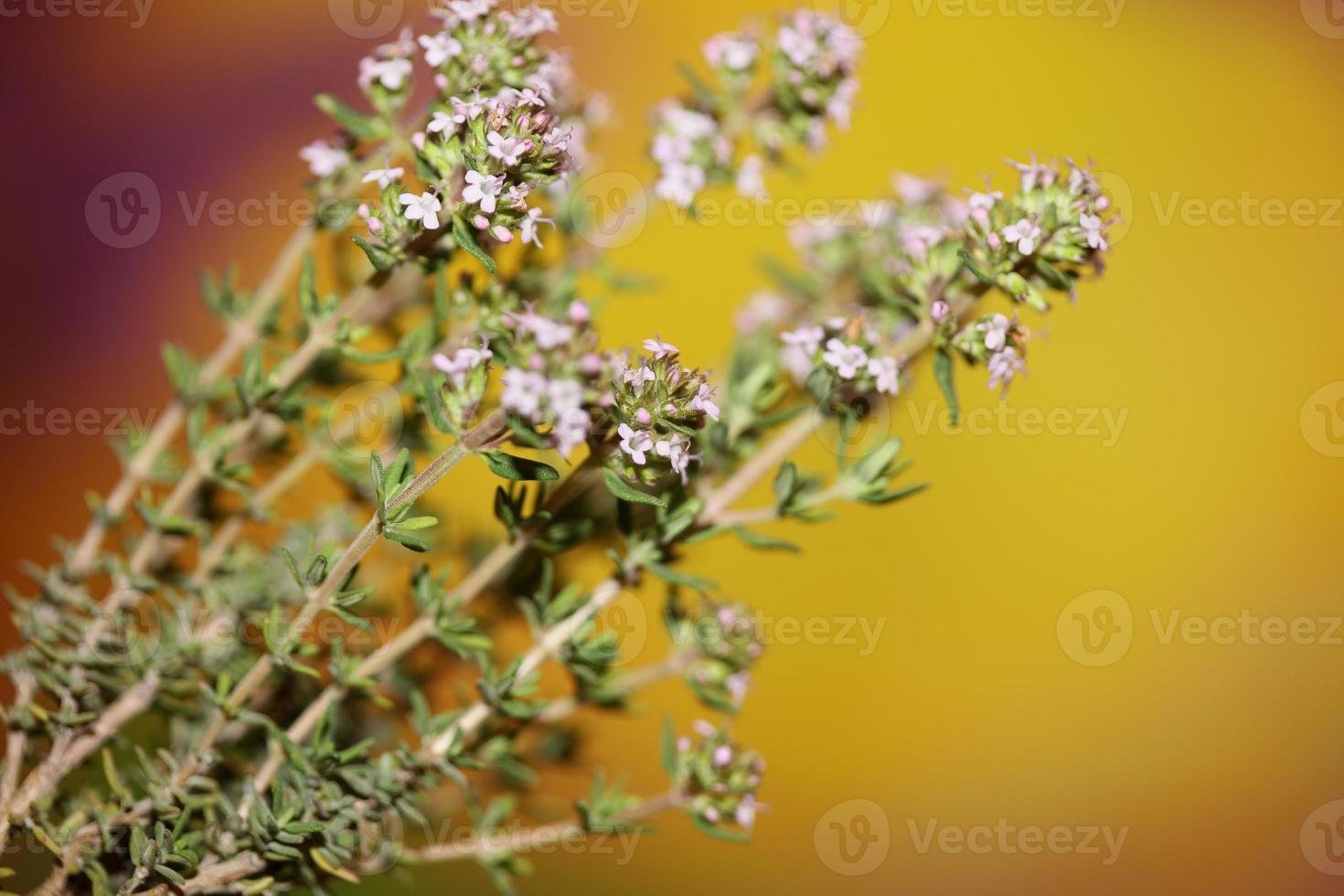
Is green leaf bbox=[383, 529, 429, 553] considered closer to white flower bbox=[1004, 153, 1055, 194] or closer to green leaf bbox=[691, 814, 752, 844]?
green leaf bbox=[691, 814, 752, 844]

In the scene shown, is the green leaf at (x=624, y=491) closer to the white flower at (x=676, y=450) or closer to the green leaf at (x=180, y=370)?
the white flower at (x=676, y=450)

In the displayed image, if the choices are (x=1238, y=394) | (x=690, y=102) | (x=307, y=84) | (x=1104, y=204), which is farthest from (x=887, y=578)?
(x=307, y=84)

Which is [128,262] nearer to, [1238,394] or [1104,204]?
[1104,204]

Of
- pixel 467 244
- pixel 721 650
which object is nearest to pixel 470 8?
pixel 467 244

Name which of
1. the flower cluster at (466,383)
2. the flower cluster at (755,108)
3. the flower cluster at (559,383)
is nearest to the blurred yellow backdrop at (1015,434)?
the flower cluster at (755,108)

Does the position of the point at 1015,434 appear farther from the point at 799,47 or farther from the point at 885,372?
the point at 885,372

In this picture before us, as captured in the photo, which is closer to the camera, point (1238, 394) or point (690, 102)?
point (690, 102)
